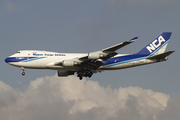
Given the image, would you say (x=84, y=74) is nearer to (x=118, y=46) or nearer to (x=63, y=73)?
(x=63, y=73)

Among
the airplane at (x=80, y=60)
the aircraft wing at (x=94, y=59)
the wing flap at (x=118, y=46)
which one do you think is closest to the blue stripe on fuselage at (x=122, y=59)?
the airplane at (x=80, y=60)

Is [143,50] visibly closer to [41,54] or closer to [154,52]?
[154,52]

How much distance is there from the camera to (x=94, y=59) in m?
51.8

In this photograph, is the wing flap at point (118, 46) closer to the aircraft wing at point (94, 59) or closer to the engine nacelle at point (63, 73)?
the aircraft wing at point (94, 59)

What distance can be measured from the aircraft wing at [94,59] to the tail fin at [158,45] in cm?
842

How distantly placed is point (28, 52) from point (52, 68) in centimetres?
491

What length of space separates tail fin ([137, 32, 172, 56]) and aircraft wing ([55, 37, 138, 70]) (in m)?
8.42

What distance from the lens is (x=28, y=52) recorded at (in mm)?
55312

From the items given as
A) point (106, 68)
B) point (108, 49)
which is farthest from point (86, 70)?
point (108, 49)

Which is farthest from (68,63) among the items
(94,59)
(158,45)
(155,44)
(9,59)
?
(158,45)

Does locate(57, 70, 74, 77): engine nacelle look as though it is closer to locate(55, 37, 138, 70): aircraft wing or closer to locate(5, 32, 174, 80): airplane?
locate(5, 32, 174, 80): airplane

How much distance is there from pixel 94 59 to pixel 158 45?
13.9 m

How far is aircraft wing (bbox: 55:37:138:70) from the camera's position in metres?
50.8

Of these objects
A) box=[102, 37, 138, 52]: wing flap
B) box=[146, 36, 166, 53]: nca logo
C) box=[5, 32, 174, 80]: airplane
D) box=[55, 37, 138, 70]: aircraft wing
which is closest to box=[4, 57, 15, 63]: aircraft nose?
box=[5, 32, 174, 80]: airplane
